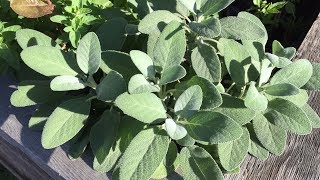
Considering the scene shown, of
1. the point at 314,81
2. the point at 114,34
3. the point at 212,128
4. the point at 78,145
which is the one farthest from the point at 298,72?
the point at 78,145

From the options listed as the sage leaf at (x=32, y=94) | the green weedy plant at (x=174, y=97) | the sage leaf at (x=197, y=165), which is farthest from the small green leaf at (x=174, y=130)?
the sage leaf at (x=32, y=94)

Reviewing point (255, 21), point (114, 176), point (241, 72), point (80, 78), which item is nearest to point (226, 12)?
point (255, 21)

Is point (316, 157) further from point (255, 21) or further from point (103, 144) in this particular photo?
point (103, 144)

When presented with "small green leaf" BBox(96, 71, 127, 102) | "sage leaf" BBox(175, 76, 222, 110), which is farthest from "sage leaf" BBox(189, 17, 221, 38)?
"small green leaf" BBox(96, 71, 127, 102)

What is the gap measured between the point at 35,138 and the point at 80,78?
8.8 inches

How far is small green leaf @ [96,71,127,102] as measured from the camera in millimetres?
1154

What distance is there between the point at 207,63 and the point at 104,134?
32 centimetres

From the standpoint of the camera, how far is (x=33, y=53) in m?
1.19

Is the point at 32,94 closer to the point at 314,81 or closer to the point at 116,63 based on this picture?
the point at 116,63

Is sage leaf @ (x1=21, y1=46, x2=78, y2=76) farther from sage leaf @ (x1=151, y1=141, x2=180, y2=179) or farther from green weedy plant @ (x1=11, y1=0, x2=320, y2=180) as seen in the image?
sage leaf @ (x1=151, y1=141, x2=180, y2=179)

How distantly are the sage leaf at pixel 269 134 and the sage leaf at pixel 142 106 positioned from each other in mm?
266

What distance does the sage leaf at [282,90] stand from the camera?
45.3 inches

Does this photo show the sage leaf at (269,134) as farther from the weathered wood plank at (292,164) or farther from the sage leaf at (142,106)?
the sage leaf at (142,106)

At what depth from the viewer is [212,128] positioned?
43.0 inches
